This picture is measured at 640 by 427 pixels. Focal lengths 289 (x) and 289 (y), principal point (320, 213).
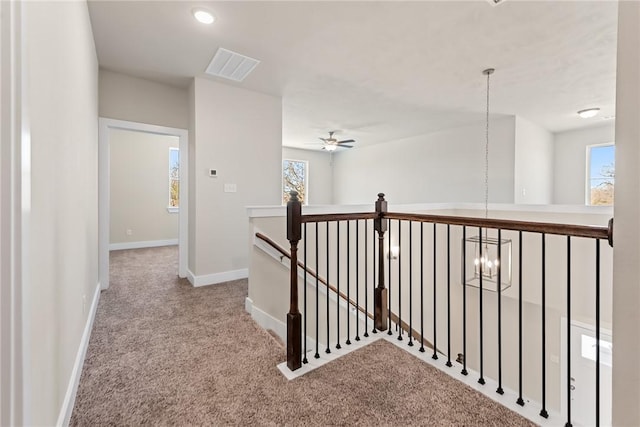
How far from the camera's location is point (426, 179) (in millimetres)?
6648

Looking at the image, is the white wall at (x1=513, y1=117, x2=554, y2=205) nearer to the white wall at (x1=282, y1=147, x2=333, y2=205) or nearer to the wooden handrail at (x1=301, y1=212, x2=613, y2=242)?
the wooden handrail at (x1=301, y1=212, x2=613, y2=242)

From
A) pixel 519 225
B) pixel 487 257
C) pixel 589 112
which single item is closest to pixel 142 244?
pixel 487 257

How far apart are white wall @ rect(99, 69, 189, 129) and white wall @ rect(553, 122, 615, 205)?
7.39 m

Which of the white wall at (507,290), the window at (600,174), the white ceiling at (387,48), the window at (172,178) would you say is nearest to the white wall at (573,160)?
the window at (600,174)

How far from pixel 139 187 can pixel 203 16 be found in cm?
510

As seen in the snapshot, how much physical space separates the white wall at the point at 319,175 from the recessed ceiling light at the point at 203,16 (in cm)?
610

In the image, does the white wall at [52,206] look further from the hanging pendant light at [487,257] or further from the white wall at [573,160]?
the white wall at [573,160]

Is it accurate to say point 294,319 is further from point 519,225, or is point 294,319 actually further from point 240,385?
point 519,225

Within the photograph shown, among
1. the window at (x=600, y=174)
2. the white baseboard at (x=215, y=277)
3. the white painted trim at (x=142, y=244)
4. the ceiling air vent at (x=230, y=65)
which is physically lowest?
the white baseboard at (x=215, y=277)

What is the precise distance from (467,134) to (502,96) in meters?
1.71

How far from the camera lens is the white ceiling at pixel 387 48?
231cm

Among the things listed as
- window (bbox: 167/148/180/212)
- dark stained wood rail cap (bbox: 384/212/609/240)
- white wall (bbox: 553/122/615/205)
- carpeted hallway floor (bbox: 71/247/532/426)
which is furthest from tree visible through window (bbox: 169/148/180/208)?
white wall (bbox: 553/122/615/205)

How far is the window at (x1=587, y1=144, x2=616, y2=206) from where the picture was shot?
5.66 m

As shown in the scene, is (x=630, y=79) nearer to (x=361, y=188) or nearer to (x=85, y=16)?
(x=85, y=16)
